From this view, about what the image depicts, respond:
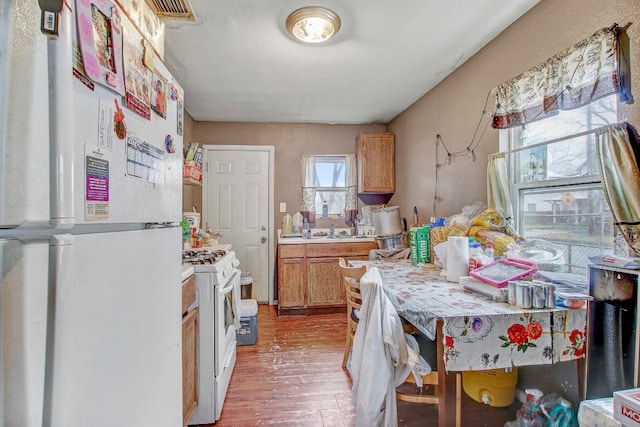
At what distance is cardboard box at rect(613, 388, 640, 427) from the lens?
2.01 ft

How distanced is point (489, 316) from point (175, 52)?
266 cm

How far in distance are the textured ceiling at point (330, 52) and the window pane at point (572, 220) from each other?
113 centimetres

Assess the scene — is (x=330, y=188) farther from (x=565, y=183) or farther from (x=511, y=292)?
(x=511, y=292)

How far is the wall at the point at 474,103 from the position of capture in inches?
56.6

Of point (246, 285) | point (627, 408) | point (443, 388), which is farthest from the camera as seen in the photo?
point (246, 285)

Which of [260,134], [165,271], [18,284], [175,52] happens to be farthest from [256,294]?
[18,284]

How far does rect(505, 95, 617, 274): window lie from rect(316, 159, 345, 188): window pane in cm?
237

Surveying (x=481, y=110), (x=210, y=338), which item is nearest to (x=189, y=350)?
(x=210, y=338)

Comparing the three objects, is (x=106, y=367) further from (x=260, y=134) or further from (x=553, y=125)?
(x=260, y=134)

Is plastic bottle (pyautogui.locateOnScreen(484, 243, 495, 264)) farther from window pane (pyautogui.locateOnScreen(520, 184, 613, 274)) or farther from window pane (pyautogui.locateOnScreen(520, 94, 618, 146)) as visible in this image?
window pane (pyautogui.locateOnScreen(520, 94, 618, 146))

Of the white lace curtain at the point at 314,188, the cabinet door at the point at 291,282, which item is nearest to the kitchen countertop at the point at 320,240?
the cabinet door at the point at 291,282

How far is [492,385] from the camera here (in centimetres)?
170

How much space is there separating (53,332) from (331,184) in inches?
149

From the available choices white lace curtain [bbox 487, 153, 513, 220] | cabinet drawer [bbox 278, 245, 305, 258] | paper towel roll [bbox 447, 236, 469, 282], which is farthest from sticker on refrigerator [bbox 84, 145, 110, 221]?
cabinet drawer [bbox 278, 245, 305, 258]
